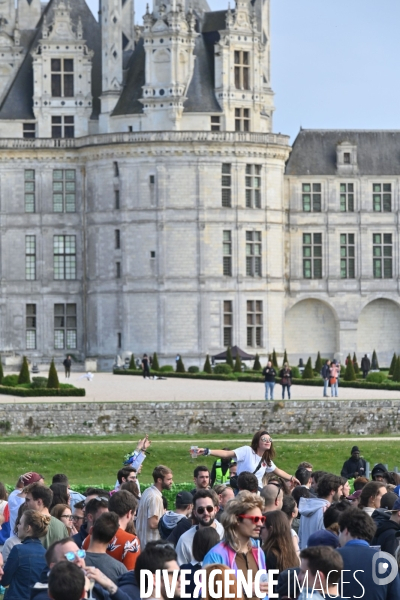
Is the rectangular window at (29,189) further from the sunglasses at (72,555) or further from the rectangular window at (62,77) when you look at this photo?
the sunglasses at (72,555)

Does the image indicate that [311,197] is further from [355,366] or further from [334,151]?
[355,366]

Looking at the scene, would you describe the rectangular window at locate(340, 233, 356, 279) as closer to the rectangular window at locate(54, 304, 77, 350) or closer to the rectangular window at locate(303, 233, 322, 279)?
the rectangular window at locate(303, 233, 322, 279)

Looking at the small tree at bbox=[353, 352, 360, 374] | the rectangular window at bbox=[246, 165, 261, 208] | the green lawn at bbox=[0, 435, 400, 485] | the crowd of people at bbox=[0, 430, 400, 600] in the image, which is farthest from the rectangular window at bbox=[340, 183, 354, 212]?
the crowd of people at bbox=[0, 430, 400, 600]

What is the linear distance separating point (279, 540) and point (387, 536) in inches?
40.7

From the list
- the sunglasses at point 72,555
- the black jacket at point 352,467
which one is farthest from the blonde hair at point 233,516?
the black jacket at point 352,467

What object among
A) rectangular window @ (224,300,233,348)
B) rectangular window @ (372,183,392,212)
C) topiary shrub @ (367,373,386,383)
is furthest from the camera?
rectangular window @ (372,183,392,212)

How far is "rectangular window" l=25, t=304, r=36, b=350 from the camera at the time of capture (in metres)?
59.3

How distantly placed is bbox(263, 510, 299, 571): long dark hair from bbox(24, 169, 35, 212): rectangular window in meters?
49.2

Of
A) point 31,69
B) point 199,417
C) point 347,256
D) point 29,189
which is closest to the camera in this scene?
point 199,417

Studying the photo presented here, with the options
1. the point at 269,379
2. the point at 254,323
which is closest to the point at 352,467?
the point at 269,379

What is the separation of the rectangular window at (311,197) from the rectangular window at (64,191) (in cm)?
941

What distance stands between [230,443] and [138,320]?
2582 cm

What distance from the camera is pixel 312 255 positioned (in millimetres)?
61562

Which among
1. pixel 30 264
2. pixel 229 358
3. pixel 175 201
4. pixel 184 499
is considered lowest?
pixel 184 499
